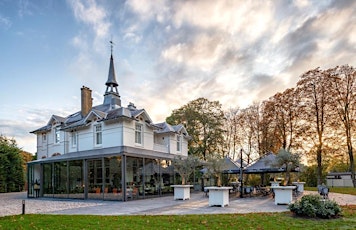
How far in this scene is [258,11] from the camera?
13328 mm

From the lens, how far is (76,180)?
1983cm

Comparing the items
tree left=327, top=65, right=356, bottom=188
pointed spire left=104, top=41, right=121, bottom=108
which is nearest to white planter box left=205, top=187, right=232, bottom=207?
pointed spire left=104, top=41, right=121, bottom=108

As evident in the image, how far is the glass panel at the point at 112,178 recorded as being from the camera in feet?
58.4

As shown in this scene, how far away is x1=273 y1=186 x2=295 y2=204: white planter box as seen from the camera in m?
13.4

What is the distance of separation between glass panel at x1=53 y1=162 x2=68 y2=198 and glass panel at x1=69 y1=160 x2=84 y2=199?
22.0 inches

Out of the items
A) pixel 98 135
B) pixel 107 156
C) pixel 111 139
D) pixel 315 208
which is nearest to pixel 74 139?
pixel 98 135

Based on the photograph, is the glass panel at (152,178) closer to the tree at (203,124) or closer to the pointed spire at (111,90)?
the pointed spire at (111,90)

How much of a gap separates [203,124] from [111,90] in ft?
39.2

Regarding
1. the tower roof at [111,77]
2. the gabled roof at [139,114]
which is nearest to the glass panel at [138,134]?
the gabled roof at [139,114]

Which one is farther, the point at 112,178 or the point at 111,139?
the point at 111,139

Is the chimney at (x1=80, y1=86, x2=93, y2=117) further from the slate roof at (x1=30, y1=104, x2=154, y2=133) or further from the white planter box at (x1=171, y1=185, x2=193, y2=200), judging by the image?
the white planter box at (x1=171, y1=185, x2=193, y2=200)

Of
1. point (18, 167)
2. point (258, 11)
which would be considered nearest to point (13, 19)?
point (258, 11)

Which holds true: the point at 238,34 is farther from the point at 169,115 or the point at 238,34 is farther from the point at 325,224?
the point at 169,115

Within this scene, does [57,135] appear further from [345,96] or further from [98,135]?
[345,96]
